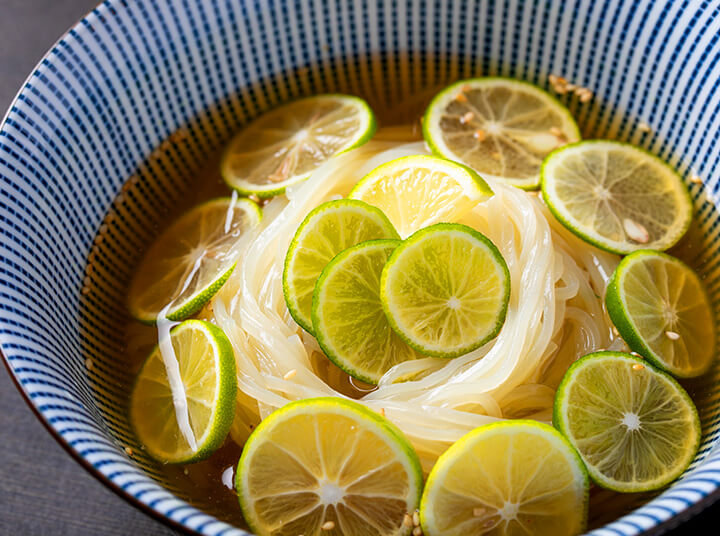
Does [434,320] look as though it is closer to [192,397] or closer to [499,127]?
[192,397]

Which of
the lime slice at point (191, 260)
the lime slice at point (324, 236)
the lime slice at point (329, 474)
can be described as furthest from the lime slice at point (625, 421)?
the lime slice at point (191, 260)

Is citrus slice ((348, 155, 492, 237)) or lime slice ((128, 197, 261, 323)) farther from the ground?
citrus slice ((348, 155, 492, 237))

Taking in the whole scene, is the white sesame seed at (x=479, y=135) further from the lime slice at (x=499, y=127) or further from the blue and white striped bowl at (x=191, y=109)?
the blue and white striped bowl at (x=191, y=109)

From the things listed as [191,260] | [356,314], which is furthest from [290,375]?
[191,260]

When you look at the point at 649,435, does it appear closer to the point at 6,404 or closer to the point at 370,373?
the point at 370,373

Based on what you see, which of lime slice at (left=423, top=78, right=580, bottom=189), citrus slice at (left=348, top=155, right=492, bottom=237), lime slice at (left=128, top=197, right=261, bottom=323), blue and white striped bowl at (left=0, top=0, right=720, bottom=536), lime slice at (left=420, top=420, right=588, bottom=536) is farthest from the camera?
lime slice at (left=423, top=78, right=580, bottom=189)

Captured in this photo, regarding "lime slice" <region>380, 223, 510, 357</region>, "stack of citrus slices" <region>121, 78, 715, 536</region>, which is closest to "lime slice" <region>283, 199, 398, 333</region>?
"stack of citrus slices" <region>121, 78, 715, 536</region>

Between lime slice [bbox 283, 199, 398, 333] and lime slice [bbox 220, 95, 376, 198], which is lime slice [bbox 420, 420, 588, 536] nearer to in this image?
lime slice [bbox 283, 199, 398, 333]
